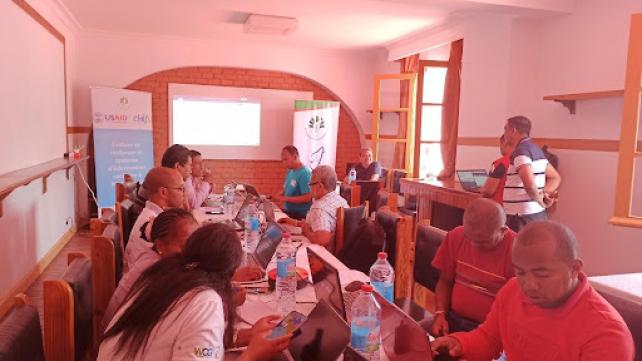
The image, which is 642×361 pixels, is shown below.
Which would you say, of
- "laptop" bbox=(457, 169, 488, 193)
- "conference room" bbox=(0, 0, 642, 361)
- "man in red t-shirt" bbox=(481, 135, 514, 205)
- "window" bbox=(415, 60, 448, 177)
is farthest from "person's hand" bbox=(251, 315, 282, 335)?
"window" bbox=(415, 60, 448, 177)

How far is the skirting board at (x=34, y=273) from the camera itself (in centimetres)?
357

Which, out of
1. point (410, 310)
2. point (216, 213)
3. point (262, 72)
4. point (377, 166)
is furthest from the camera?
point (262, 72)

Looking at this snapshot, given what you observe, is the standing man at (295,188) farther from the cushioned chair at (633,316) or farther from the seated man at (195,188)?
the cushioned chair at (633,316)

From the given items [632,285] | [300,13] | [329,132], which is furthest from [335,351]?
[329,132]

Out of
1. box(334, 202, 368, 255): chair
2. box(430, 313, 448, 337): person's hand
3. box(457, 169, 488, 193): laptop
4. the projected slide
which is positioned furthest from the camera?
the projected slide

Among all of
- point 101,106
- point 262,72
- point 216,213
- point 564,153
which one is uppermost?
point 262,72

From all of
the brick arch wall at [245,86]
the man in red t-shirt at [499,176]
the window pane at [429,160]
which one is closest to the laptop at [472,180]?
the man in red t-shirt at [499,176]

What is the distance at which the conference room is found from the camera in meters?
1.33

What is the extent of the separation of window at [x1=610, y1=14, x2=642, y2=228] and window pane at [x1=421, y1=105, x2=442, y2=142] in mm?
3660

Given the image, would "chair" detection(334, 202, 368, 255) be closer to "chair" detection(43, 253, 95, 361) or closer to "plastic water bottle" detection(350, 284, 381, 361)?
"plastic water bottle" detection(350, 284, 381, 361)

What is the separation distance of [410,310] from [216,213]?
248 centimetres

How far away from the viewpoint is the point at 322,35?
21.5ft

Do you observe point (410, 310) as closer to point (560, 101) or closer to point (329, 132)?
point (560, 101)

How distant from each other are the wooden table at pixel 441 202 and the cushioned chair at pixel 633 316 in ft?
8.42
